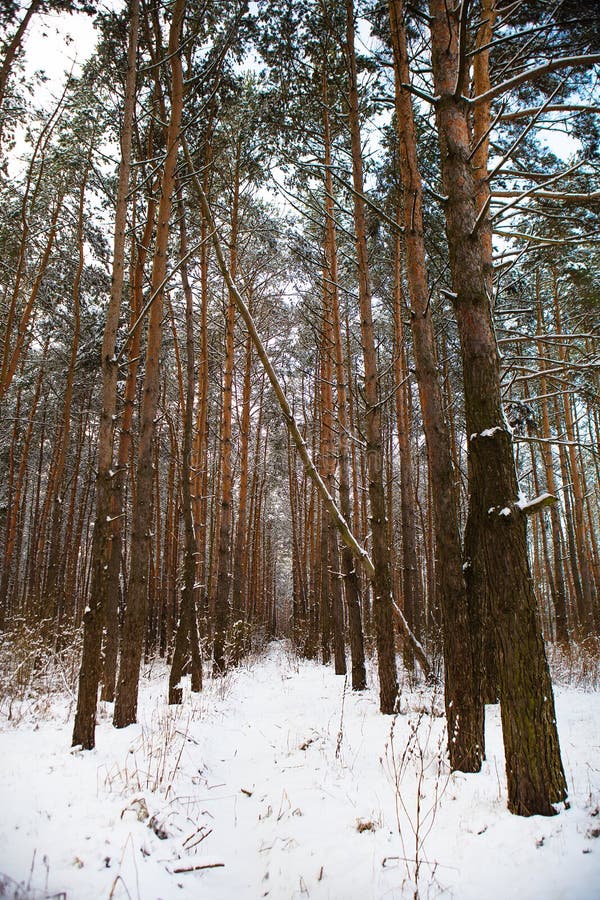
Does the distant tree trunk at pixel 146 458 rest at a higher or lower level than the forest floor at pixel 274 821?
higher

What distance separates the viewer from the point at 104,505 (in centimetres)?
390

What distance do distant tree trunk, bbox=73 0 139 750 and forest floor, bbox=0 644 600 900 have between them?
33 cm

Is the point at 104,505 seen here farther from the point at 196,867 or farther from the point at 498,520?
the point at 498,520

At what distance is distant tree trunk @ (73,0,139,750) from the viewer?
3.67 m

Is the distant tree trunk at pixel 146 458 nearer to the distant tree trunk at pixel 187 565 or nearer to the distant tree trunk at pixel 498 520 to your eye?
the distant tree trunk at pixel 187 565

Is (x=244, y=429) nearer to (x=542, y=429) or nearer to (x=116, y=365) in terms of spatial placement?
(x=116, y=365)

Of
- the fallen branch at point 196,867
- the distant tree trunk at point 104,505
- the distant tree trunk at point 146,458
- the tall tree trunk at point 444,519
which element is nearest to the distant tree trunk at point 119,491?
the distant tree trunk at point 146,458

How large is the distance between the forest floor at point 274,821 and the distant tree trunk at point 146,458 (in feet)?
1.62

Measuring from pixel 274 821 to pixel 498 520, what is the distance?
2.40 m

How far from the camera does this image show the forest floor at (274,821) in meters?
1.97

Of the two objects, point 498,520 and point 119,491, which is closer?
point 498,520

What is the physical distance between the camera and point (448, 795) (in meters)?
2.81

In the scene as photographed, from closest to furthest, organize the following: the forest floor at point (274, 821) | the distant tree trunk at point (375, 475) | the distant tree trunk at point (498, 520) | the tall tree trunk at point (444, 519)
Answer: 1. the forest floor at point (274, 821)
2. the distant tree trunk at point (498, 520)
3. the tall tree trunk at point (444, 519)
4. the distant tree trunk at point (375, 475)

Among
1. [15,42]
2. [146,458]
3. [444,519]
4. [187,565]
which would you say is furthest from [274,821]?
[15,42]
